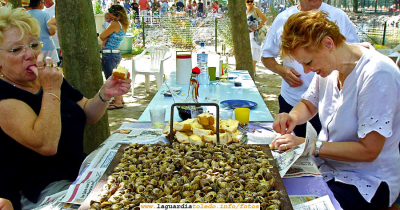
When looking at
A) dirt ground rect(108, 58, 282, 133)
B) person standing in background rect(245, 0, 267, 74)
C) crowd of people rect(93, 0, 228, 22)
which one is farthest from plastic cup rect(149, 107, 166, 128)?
crowd of people rect(93, 0, 228, 22)

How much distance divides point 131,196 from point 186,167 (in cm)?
30

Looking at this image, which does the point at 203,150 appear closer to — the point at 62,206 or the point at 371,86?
the point at 62,206

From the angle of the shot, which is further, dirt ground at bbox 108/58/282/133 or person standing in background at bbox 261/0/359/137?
dirt ground at bbox 108/58/282/133

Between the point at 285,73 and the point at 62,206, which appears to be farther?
the point at 285,73

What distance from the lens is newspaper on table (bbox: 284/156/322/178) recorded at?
163 cm

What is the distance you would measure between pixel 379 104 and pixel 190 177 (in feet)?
3.41

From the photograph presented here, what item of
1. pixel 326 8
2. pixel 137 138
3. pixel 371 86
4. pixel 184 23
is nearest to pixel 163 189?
pixel 137 138

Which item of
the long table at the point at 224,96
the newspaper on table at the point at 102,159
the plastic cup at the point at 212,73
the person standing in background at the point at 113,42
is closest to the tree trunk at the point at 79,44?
the long table at the point at 224,96

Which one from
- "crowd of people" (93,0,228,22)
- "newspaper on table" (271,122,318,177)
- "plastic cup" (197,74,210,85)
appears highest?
"crowd of people" (93,0,228,22)

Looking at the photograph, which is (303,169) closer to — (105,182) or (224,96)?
(105,182)

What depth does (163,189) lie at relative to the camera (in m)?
1.29

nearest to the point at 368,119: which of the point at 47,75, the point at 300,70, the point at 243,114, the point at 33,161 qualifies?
the point at 243,114

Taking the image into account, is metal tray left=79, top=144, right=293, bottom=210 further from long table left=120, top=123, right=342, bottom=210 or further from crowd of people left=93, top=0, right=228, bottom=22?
crowd of people left=93, top=0, right=228, bottom=22

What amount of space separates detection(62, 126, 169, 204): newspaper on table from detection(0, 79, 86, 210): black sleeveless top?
229 mm
